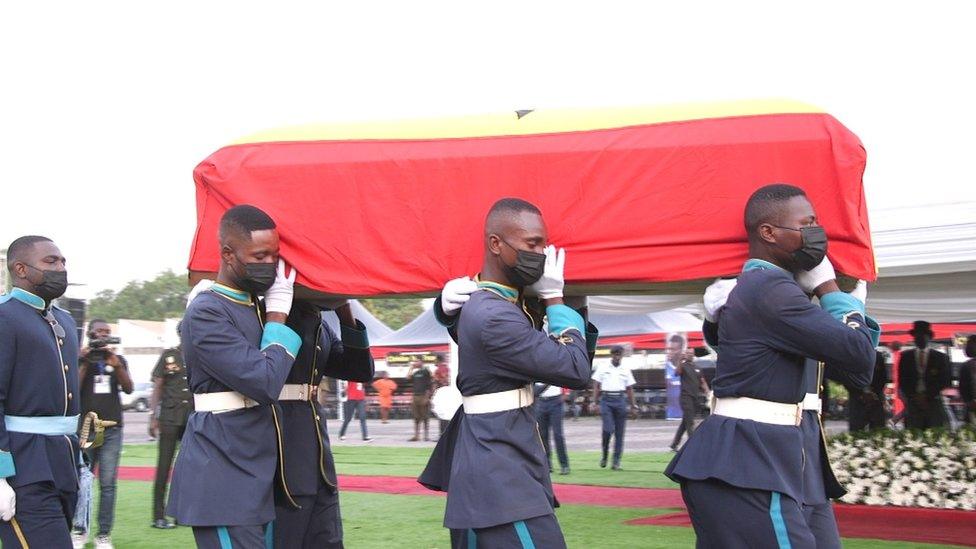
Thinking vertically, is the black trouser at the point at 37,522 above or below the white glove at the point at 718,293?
below

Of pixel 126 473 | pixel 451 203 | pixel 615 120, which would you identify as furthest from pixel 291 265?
pixel 126 473

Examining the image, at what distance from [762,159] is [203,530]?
2.63 meters

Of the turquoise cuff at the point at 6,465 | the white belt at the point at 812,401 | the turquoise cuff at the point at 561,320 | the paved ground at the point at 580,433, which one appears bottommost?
the paved ground at the point at 580,433

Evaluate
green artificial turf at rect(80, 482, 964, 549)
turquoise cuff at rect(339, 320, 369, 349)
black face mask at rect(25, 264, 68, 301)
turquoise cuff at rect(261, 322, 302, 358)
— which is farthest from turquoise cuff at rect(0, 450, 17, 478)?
green artificial turf at rect(80, 482, 964, 549)

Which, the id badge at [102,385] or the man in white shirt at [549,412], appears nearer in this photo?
the id badge at [102,385]

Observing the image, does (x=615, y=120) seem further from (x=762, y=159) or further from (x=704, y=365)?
(x=704, y=365)

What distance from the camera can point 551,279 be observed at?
407cm

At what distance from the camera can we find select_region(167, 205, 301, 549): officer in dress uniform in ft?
13.4

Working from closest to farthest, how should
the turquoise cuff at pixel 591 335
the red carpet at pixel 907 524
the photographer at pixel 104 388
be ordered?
the turquoise cuff at pixel 591 335 < the red carpet at pixel 907 524 < the photographer at pixel 104 388

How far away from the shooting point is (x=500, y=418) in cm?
397

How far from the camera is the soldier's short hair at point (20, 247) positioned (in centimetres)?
519

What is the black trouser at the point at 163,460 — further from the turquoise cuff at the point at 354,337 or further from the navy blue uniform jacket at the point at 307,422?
the navy blue uniform jacket at the point at 307,422

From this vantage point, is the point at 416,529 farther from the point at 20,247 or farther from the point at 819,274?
the point at 819,274

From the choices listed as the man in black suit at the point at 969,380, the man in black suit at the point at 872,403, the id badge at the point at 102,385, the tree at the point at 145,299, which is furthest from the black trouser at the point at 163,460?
the tree at the point at 145,299
